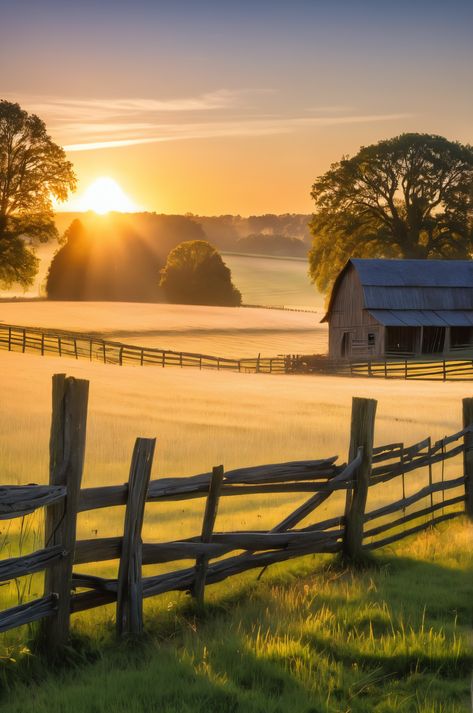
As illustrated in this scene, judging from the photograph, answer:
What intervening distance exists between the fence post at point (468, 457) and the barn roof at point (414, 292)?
1749 inches

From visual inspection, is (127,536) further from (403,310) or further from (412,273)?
(412,273)

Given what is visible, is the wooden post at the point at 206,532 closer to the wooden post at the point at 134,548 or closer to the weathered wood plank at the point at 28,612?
the wooden post at the point at 134,548

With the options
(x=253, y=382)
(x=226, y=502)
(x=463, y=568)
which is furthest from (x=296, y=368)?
(x=463, y=568)

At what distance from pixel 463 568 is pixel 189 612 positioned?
3391 millimetres

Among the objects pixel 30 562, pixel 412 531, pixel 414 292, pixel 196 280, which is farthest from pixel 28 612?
pixel 196 280

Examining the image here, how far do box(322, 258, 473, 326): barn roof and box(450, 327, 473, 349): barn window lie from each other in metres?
1.45

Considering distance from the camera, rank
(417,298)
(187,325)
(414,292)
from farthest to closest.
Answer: (187,325) → (414,292) → (417,298)

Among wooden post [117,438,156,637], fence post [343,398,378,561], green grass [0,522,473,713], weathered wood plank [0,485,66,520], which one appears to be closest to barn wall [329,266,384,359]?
fence post [343,398,378,561]

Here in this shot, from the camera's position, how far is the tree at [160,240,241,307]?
11206 cm

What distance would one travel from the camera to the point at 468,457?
1326 cm

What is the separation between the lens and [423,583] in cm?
938

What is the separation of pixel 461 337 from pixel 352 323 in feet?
25.5

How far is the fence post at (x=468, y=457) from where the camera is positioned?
13.1 meters

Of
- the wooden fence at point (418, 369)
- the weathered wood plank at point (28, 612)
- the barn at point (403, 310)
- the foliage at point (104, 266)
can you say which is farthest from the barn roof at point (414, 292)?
the foliage at point (104, 266)
